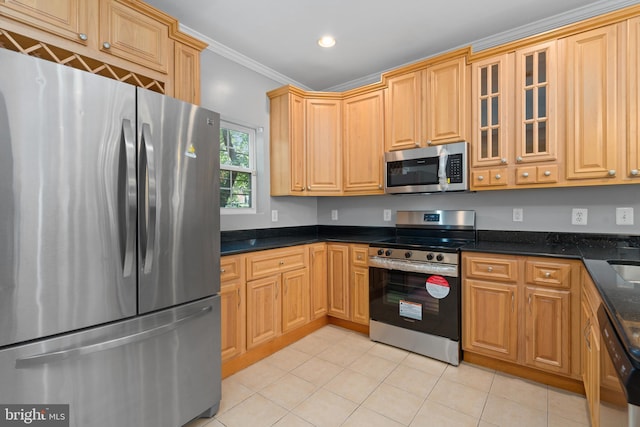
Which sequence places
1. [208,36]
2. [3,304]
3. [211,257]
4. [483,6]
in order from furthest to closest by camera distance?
[208,36] < [483,6] < [211,257] < [3,304]

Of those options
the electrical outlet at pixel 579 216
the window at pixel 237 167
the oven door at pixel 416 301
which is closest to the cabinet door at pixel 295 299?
the oven door at pixel 416 301

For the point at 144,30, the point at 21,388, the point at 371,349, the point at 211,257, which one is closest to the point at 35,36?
the point at 144,30

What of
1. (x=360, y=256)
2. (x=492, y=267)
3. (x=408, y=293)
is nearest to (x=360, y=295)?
(x=360, y=256)

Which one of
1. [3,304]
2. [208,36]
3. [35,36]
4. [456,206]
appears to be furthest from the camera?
[456,206]

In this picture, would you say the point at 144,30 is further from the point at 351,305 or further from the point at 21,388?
the point at 351,305

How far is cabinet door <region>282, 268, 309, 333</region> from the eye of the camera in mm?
2801

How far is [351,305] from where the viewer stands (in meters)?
3.11

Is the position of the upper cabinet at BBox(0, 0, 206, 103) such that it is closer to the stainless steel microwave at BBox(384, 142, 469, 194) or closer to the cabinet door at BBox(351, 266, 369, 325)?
the stainless steel microwave at BBox(384, 142, 469, 194)

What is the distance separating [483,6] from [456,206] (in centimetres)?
166

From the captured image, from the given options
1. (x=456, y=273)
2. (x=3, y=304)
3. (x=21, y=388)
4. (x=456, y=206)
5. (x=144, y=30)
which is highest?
(x=144, y=30)

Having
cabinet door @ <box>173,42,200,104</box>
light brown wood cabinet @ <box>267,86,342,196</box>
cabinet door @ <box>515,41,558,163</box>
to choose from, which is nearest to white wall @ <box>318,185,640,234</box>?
cabinet door @ <box>515,41,558,163</box>

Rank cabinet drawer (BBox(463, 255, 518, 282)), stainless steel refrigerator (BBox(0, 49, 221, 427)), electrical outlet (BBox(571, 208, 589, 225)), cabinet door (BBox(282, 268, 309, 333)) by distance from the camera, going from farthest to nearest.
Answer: cabinet door (BBox(282, 268, 309, 333)) < electrical outlet (BBox(571, 208, 589, 225)) < cabinet drawer (BBox(463, 255, 518, 282)) < stainless steel refrigerator (BBox(0, 49, 221, 427))

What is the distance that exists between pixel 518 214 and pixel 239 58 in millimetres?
2977

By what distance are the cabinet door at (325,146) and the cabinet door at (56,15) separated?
209cm
